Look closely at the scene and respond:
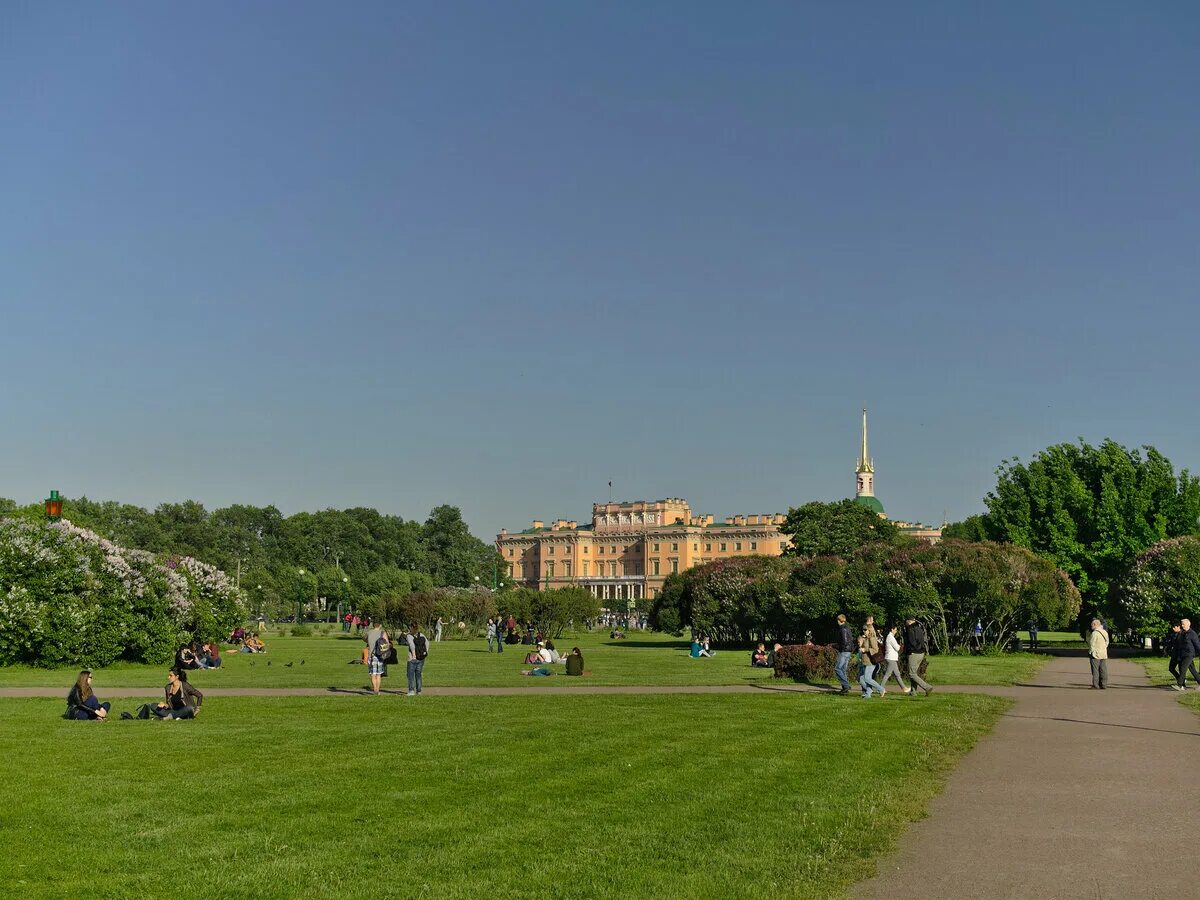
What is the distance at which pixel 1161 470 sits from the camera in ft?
208

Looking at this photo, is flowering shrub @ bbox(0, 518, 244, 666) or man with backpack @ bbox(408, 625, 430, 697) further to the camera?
flowering shrub @ bbox(0, 518, 244, 666)

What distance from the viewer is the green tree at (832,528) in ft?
254

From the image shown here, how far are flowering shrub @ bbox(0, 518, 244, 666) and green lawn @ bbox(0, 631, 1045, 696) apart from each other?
33.6 inches

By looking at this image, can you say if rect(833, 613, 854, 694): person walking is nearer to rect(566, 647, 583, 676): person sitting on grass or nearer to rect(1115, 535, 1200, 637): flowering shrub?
rect(566, 647, 583, 676): person sitting on grass

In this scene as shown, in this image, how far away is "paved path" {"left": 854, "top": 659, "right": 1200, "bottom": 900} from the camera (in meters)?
Answer: 9.70

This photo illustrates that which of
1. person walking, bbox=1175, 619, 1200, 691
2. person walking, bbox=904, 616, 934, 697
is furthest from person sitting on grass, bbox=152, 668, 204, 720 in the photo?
person walking, bbox=1175, 619, 1200, 691

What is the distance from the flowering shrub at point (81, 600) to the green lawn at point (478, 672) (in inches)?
33.6

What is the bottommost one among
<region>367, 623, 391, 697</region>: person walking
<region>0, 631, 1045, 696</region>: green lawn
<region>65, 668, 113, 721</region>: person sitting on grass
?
<region>0, 631, 1045, 696</region>: green lawn

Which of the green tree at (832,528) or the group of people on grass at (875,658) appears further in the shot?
the green tree at (832,528)

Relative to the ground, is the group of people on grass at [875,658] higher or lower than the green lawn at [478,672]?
higher

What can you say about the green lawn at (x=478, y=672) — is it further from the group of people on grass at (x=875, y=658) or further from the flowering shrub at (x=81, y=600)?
the group of people on grass at (x=875, y=658)

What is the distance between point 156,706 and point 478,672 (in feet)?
50.8

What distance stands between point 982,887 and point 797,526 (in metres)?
75.3

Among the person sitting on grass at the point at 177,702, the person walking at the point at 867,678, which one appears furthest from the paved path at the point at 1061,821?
the person sitting on grass at the point at 177,702
